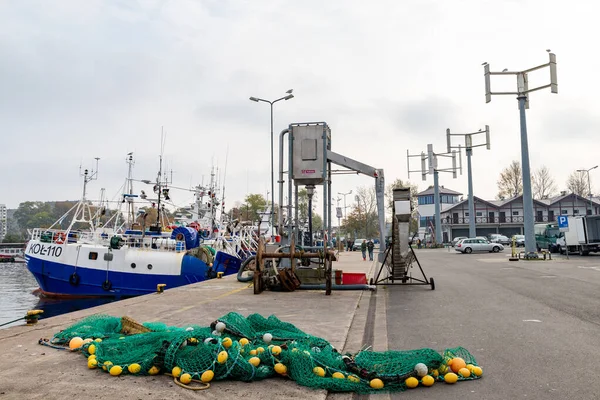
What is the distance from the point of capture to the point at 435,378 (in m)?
5.05

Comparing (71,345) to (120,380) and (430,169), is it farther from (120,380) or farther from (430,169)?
(430,169)

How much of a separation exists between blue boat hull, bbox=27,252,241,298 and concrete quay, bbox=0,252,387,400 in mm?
7860

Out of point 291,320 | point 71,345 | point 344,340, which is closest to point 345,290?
point 291,320

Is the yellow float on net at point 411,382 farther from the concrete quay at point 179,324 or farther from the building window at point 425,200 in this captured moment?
the building window at point 425,200

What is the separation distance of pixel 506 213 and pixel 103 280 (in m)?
72.9

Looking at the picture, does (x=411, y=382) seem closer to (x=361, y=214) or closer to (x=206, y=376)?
(x=206, y=376)

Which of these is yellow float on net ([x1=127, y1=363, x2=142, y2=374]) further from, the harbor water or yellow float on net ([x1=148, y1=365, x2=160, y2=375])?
the harbor water

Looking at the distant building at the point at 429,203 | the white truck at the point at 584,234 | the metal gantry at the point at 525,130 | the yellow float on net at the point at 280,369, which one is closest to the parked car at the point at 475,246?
the white truck at the point at 584,234

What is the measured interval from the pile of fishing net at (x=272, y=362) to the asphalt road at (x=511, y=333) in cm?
21

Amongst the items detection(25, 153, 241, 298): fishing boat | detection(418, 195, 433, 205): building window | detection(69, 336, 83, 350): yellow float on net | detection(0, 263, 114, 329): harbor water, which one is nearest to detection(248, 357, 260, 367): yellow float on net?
detection(69, 336, 83, 350): yellow float on net

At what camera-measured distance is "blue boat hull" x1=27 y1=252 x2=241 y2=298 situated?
22328 mm

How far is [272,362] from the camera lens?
5.15m

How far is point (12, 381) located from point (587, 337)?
25.2 feet

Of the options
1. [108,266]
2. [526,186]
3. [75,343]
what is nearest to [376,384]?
[75,343]
